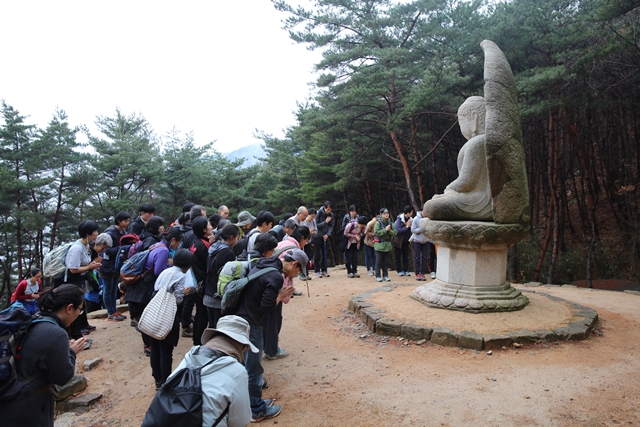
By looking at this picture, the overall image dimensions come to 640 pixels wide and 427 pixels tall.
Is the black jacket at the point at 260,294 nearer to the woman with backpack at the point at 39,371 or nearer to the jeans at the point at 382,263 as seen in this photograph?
the woman with backpack at the point at 39,371

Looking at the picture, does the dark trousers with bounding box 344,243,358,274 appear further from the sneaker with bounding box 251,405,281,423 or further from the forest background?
the sneaker with bounding box 251,405,281,423

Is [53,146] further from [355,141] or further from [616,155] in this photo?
[616,155]

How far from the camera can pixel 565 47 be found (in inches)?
371

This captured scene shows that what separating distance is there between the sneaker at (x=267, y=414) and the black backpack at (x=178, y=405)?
5.39ft

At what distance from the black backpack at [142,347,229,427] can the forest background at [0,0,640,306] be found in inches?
374

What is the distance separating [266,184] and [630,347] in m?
18.4

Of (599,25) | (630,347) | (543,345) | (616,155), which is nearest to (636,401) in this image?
(543,345)

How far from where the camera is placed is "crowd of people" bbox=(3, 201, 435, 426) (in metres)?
2.13

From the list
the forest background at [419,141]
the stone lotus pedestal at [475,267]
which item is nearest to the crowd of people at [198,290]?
the stone lotus pedestal at [475,267]

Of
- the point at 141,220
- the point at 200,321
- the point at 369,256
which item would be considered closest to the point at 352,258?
the point at 369,256

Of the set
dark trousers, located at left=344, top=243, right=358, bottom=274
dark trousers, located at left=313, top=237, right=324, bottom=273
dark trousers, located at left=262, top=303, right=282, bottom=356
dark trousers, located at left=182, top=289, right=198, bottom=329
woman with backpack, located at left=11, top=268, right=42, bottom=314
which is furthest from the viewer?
dark trousers, located at left=344, top=243, right=358, bottom=274

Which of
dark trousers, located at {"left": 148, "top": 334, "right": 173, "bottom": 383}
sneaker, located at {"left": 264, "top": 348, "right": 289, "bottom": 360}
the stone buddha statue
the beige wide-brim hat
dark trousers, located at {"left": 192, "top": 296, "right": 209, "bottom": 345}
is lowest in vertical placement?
sneaker, located at {"left": 264, "top": 348, "right": 289, "bottom": 360}

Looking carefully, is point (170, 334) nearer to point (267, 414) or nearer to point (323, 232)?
point (267, 414)

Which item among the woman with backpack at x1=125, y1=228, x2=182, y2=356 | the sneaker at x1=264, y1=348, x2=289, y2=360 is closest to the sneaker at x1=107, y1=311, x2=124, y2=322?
the woman with backpack at x1=125, y1=228, x2=182, y2=356
